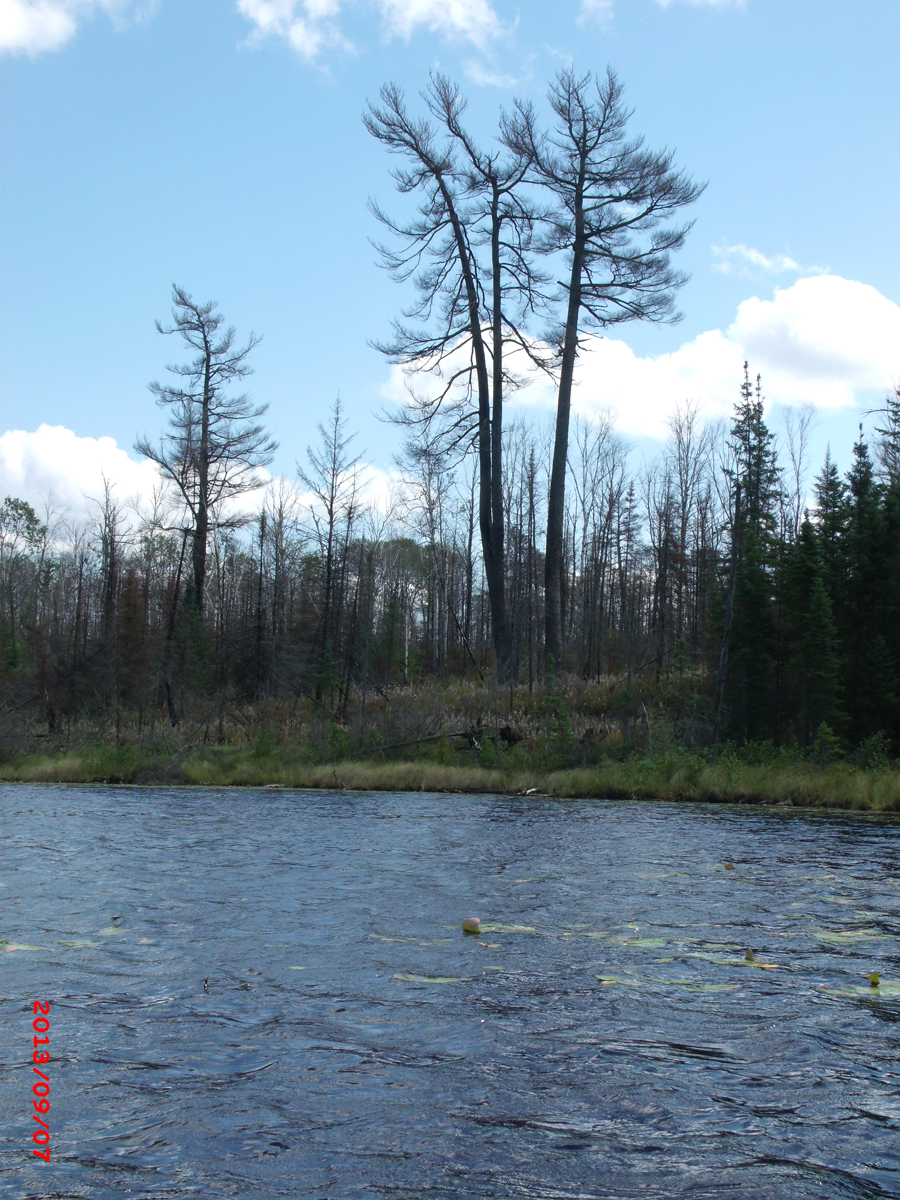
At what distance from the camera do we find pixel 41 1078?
429cm

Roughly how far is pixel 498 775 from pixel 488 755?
42.9 inches

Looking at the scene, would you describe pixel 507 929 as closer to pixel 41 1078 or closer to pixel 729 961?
pixel 729 961

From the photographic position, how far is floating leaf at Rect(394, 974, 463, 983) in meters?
5.79

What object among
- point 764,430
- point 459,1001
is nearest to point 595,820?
point 459,1001

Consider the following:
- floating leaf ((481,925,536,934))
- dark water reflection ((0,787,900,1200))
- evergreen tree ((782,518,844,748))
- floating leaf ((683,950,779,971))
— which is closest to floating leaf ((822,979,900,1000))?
dark water reflection ((0,787,900,1200))

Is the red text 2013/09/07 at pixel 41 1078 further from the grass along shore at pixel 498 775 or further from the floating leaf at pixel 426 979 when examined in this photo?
the grass along shore at pixel 498 775

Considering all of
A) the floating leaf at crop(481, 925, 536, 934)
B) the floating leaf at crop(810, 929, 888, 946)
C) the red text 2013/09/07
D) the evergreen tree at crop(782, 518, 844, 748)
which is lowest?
the red text 2013/09/07

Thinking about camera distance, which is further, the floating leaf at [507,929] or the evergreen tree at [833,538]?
the evergreen tree at [833,538]

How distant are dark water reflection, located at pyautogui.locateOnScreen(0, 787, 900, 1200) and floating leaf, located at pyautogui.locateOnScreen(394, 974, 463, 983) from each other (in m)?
0.04

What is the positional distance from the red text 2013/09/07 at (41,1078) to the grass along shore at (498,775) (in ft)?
46.9

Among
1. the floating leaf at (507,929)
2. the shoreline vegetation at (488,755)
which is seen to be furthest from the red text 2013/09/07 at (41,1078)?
the shoreline vegetation at (488,755)

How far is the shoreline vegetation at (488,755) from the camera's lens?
58.6 feet

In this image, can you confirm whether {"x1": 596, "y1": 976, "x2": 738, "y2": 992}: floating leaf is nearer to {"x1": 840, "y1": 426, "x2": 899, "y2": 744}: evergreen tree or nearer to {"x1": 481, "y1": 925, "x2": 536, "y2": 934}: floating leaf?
{"x1": 481, "y1": 925, "x2": 536, "y2": 934}: floating leaf

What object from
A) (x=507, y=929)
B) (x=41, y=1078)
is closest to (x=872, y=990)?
(x=507, y=929)
